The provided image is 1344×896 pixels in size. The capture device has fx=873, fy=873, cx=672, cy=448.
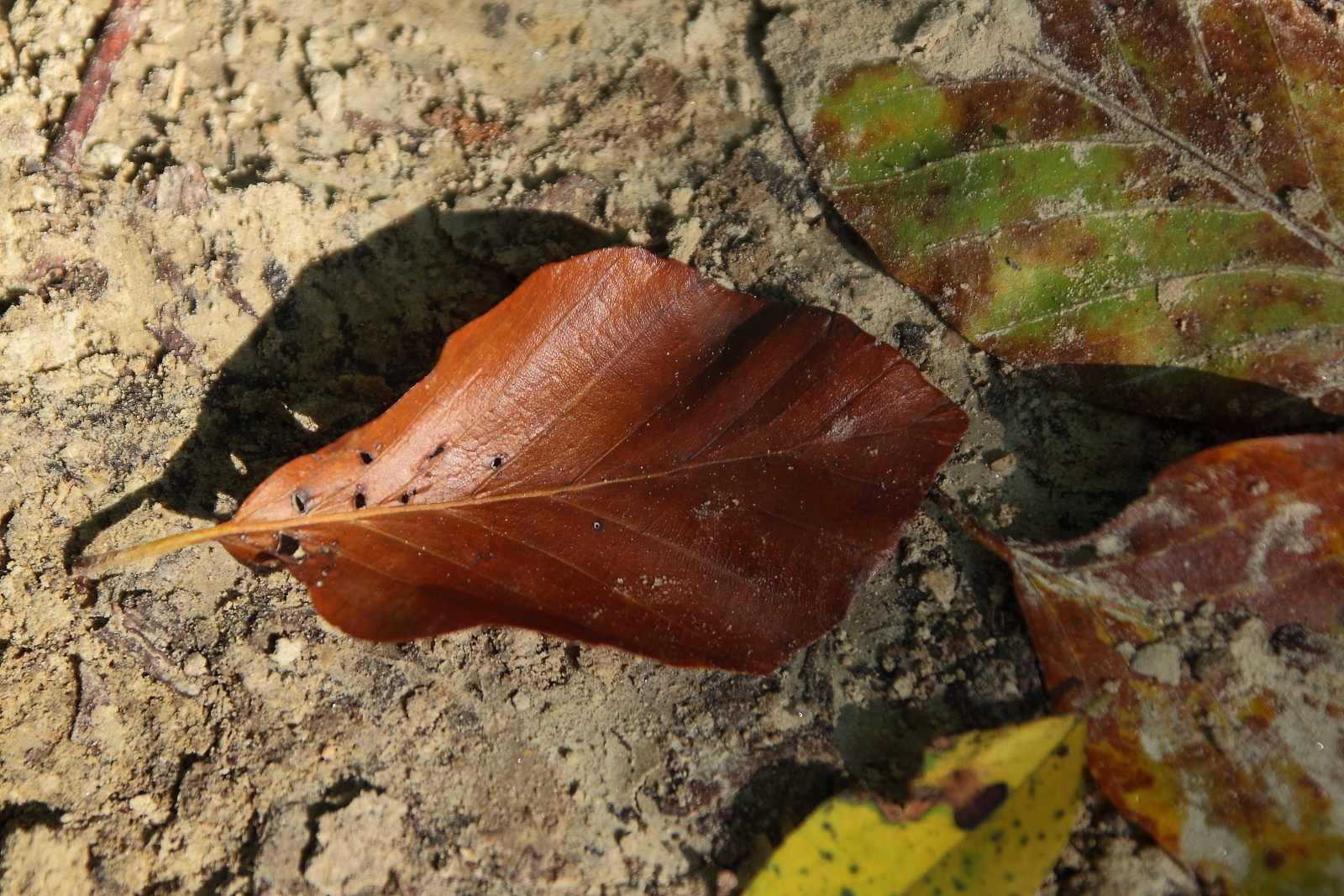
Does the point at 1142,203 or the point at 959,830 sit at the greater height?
the point at 1142,203

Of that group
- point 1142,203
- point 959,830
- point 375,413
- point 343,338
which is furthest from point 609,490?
point 1142,203

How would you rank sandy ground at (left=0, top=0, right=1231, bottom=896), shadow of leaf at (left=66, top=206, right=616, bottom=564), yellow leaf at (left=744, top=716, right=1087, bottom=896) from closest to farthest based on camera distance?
yellow leaf at (left=744, top=716, right=1087, bottom=896), sandy ground at (left=0, top=0, right=1231, bottom=896), shadow of leaf at (left=66, top=206, right=616, bottom=564)

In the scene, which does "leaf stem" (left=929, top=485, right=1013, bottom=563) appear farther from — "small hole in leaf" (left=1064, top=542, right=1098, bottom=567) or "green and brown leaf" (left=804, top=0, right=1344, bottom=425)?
"green and brown leaf" (left=804, top=0, right=1344, bottom=425)

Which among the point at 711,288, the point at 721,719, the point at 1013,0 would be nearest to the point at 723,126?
the point at 711,288

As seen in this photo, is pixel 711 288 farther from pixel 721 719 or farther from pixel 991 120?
pixel 721 719

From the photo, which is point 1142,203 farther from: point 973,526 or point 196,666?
point 196,666

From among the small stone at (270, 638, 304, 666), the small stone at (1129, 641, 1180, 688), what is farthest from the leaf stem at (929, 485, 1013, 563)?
the small stone at (270, 638, 304, 666)
